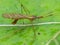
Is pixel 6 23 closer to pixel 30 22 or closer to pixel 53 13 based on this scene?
pixel 30 22

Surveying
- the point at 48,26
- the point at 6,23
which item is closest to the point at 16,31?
the point at 6,23

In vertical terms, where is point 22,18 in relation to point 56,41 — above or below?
above

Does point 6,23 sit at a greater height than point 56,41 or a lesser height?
greater

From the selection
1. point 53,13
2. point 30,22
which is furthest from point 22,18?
point 53,13

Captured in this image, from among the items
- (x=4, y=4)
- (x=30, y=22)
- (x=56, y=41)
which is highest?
(x=4, y=4)

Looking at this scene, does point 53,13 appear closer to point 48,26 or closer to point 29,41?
point 48,26

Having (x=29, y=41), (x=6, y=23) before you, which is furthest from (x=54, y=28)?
(x=6, y=23)
